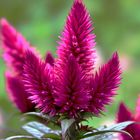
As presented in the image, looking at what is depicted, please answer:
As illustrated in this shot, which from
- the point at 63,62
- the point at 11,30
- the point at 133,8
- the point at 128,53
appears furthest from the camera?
the point at 133,8

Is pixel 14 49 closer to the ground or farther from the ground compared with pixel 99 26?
closer to the ground

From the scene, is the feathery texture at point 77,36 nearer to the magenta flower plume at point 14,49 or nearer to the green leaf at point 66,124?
the green leaf at point 66,124

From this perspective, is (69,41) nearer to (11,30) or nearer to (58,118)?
(58,118)

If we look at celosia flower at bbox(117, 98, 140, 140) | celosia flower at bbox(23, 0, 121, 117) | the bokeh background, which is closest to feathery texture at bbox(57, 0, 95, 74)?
celosia flower at bbox(23, 0, 121, 117)

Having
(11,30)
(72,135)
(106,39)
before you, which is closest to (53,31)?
(106,39)

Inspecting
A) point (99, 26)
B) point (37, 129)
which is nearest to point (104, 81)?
point (37, 129)

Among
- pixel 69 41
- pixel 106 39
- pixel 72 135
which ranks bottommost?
pixel 72 135

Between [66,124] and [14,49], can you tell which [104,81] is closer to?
[66,124]
